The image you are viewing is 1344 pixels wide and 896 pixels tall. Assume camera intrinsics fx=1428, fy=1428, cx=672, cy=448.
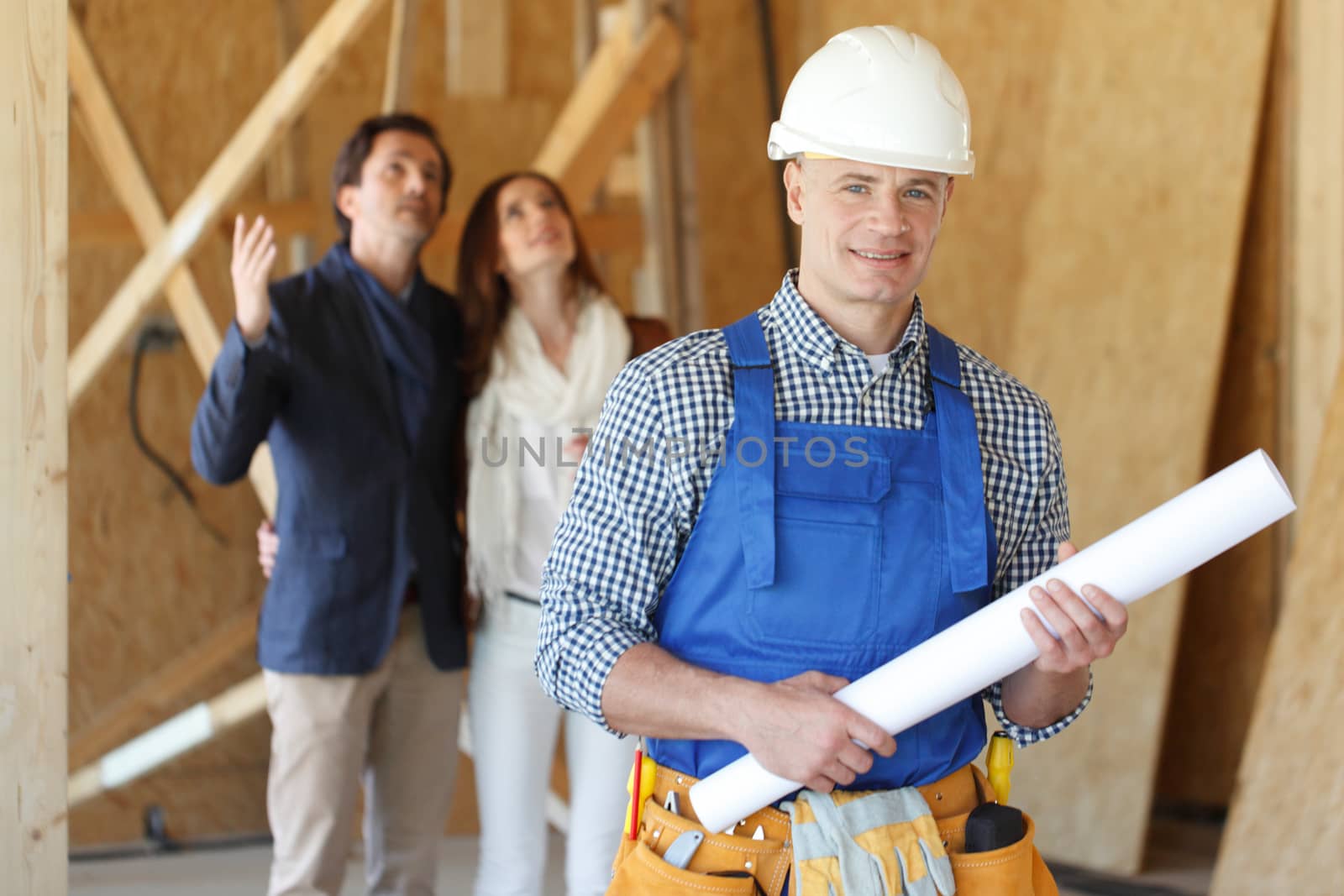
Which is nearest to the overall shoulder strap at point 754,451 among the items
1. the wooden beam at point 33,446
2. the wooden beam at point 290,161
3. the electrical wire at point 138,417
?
the wooden beam at point 33,446

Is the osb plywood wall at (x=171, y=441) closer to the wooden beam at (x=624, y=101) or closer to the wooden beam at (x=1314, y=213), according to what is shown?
the wooden beam at (x=624, y=101)

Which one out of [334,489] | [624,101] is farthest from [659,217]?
[334,489]

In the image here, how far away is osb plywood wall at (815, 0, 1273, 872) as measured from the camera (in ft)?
12.5

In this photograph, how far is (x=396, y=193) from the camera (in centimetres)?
305

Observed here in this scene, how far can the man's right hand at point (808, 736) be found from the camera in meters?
1.42

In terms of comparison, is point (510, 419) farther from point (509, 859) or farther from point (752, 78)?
point (752, 78)

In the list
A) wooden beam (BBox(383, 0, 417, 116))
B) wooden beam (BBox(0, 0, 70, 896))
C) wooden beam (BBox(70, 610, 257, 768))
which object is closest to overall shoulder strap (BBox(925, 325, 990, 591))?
wooden beam (BBox(0, 0, 70, 896))

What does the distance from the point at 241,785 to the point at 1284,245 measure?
12.0 feet

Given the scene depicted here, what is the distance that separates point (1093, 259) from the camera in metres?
4.05

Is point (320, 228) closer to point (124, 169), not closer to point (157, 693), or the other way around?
point (124, 169)

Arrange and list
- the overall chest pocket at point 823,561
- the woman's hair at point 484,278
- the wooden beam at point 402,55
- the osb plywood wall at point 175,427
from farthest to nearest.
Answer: the osb plywood wall at point 175,427 → the wooden beam at point 402,55 → the woman's hair at point 484,278 → the overall chest pocket at point 823,561

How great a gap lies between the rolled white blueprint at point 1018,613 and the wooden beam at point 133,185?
2.43 metres

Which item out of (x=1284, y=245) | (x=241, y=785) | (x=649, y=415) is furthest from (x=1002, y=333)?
(x=649, y=415)

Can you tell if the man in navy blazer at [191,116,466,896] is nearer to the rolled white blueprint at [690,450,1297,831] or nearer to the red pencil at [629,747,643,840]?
the red pencil at [629,747,643,840]
